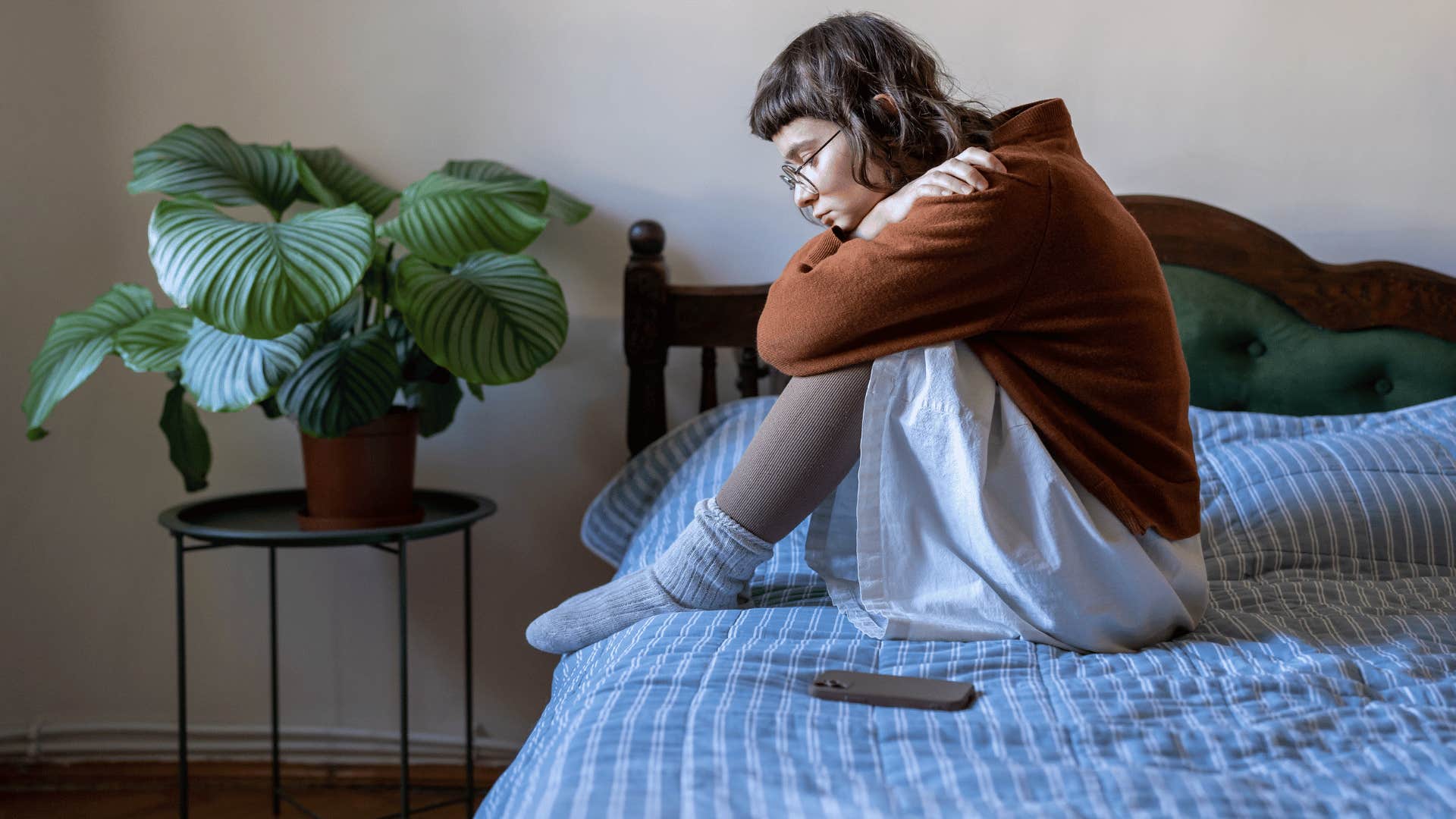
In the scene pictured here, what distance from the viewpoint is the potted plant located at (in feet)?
4.13

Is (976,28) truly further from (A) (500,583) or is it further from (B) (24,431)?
(B) (24,431)

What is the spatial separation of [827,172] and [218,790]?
147 cm

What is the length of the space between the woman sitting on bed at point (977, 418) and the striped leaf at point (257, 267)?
0.51m

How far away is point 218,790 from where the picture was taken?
6.09 feet

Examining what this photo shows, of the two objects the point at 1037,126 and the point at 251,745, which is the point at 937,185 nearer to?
the point at 1037,126

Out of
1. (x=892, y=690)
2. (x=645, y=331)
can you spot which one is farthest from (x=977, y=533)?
(x=645, y=331)

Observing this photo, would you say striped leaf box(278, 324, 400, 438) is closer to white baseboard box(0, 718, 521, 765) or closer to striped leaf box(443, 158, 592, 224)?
striped leaf box(443, 158, 592, 224)

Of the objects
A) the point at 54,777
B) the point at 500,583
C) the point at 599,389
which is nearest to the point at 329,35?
the point at 599,389

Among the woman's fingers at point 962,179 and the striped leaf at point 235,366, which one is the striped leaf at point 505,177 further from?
the woman's fingers at point 962,179

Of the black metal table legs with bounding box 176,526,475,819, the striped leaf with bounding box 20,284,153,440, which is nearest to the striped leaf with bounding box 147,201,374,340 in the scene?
the striped leaf with bounding box 20,284,153,440

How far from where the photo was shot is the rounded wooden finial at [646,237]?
5.56 feet

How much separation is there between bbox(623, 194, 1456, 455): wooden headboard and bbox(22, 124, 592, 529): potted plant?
0.22 m

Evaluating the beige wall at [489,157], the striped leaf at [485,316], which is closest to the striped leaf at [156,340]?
the striped leaf at [485,316]

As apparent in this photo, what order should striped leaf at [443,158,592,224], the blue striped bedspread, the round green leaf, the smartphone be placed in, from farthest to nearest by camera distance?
striped leaf at [443,158,592,224] < the round green leaf < the smartphone < the blue striped bedspread
